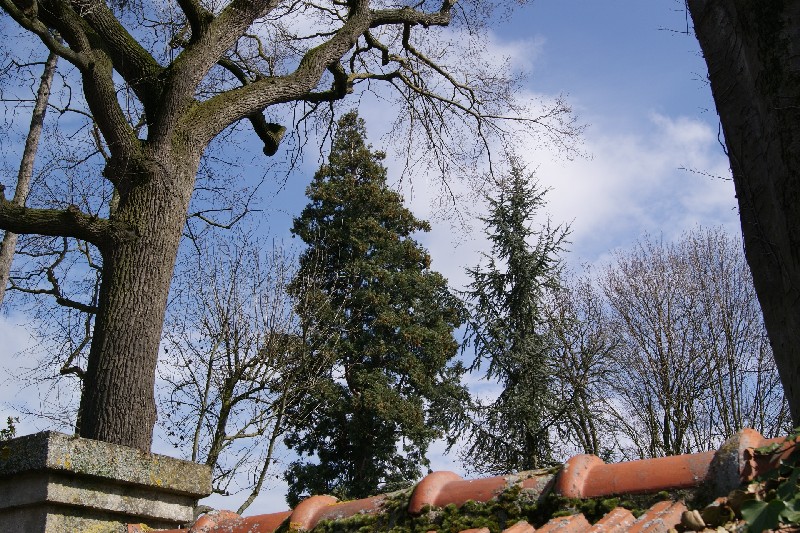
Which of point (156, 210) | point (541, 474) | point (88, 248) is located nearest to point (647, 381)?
point (88, 248)

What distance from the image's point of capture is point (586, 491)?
8.72 feet

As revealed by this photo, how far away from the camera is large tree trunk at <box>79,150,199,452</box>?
497cm

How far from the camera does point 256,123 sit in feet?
24.8

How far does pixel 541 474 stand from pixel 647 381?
53.2 ft

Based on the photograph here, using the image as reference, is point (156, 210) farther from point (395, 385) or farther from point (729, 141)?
point (395, 385)

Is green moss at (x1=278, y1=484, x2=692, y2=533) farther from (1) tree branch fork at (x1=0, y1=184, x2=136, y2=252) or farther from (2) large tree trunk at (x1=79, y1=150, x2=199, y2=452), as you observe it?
(1) tree branch fork at (x1=0, y1=184, x2=136, y2=252)

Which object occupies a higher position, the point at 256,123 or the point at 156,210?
the point at 256,123

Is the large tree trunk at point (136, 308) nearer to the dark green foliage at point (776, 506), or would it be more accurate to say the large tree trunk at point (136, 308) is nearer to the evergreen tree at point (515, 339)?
the dark green foliage at point (776, 506)

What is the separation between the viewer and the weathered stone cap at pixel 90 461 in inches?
127

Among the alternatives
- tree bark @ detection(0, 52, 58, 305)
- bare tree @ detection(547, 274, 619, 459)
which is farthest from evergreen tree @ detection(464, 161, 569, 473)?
tree bark @ detection(0, 52, 58, 305)

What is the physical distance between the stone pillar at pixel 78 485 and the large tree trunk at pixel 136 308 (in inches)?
53.3

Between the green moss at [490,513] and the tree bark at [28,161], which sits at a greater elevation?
the tree bark at [28,161]

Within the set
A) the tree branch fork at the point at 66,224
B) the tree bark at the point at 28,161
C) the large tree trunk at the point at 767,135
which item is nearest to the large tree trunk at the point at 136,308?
the tree branch fork at the point at 66,224

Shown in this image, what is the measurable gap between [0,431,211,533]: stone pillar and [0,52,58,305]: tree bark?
34.0ft
